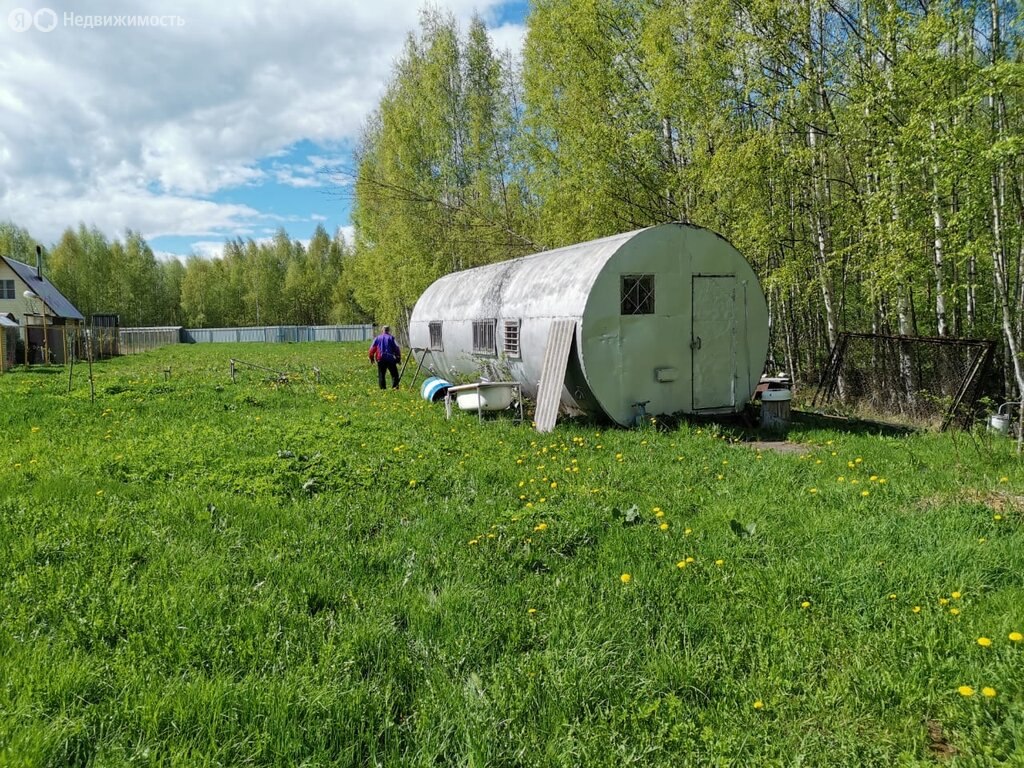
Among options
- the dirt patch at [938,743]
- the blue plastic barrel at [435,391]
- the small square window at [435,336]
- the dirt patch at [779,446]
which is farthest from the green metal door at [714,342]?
the dirt patch at [938,743]

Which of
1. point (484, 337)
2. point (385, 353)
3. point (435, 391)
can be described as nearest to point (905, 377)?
point (484, 337)

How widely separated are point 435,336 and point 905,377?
1084 cm

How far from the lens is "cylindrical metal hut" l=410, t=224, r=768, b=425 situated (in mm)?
9781

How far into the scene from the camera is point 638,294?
1012 cm

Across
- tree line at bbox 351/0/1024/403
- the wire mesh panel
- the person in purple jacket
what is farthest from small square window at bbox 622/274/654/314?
the person in purple jacket

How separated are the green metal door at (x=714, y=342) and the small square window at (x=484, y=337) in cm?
423

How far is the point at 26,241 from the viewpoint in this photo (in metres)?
62.3

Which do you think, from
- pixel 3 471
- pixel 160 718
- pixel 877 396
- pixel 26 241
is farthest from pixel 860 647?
pixel 26 241

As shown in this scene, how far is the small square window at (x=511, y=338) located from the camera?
11.7 meters

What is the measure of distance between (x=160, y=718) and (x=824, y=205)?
44.8ft

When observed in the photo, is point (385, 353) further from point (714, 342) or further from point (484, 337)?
point (714, 342)

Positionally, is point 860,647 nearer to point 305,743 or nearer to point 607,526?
point 607,526

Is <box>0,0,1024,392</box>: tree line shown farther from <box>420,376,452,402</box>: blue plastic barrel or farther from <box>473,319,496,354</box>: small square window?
<box>420,376,452,402</box>: blue plastic barrel

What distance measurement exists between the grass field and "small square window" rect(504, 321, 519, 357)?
4.76 metres
